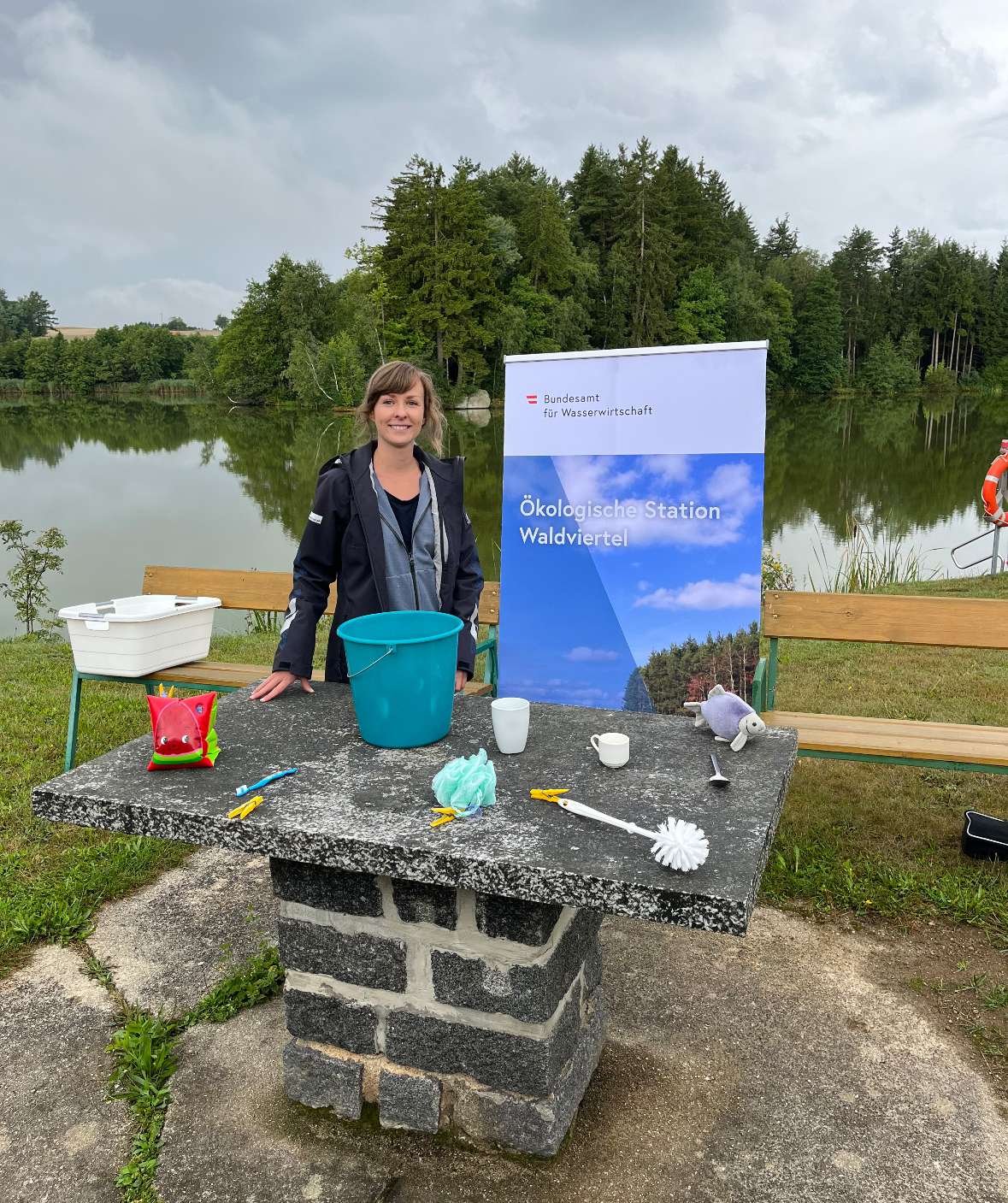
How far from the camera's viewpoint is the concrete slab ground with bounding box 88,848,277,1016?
2.93m

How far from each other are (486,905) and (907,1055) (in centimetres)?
145

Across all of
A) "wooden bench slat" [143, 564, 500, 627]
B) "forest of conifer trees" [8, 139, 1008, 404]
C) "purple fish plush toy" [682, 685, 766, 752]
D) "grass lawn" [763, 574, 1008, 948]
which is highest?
"forest of conifer trees" [8, 139, 1008, 404]

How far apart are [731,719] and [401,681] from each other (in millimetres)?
822

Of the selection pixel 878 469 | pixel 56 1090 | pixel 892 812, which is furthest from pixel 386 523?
pixel 878 469

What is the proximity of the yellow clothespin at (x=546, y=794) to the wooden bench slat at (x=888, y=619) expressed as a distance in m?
2.70

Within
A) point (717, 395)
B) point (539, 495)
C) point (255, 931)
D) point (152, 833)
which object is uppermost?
point (717, 395)

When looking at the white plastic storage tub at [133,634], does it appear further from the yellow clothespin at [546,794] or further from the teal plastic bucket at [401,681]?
the yellow clothespin at [546,794]

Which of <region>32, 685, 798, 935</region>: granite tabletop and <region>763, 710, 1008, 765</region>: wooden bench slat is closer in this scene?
<region>32, 685, 798, 935</region>: granite tabletop

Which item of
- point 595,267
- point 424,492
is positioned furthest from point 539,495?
Answer: point 595,267

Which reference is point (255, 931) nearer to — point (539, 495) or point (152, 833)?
point (152, 833)

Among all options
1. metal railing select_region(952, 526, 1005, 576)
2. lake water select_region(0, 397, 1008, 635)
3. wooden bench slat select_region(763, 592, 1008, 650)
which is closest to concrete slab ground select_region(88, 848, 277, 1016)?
wooden bench slat select_region(763, 592, 1008, 650)

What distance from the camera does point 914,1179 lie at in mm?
2084

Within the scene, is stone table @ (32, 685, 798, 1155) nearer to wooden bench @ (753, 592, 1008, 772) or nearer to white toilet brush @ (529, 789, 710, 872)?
white toilet brush @ (529, 789, 710, 872)

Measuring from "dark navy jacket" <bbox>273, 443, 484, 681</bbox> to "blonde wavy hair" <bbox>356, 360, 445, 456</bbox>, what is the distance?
0.11 m
